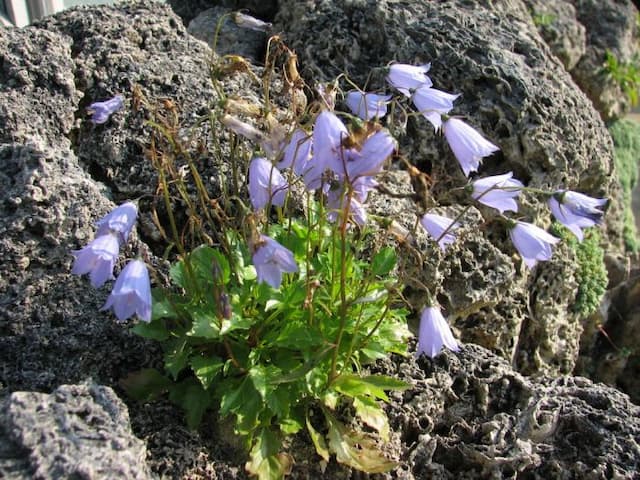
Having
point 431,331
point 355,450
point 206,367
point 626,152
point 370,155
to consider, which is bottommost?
point 626,152

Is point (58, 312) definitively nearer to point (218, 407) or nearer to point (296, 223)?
point (218, 407)

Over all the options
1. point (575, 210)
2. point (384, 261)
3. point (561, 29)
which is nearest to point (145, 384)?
point (384, 261)

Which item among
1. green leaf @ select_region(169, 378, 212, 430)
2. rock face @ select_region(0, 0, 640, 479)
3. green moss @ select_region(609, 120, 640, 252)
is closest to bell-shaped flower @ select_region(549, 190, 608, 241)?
rock face @ select_region(0, 0, 640, 479)

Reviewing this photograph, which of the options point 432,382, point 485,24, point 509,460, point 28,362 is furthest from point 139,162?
point 485,24

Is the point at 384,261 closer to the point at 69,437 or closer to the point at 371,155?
the point at 371,155

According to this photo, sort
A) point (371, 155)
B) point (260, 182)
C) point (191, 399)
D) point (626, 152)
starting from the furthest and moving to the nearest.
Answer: point (626, 152) → point (191, 399) → point (260, 182) → point (371, 155)

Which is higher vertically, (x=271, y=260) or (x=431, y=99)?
(x=431, y=99)
